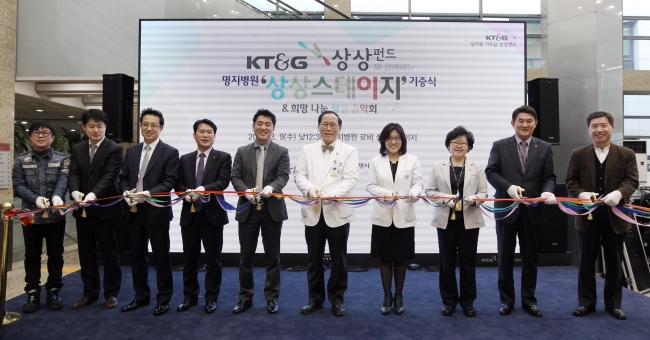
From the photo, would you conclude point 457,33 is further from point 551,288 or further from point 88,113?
point 88,113

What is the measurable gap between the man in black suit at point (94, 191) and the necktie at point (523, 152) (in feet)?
10.5

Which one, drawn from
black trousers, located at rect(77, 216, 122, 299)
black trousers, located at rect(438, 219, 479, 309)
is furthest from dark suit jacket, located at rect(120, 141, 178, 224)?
black trousers, located at rect(438, 219, 479, 309)

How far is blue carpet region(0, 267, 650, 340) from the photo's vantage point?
8.79ft

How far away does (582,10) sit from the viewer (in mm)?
4992

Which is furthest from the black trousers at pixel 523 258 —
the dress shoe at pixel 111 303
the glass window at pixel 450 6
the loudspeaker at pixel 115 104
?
the glass window at pixel 450 6

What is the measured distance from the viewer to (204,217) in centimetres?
315

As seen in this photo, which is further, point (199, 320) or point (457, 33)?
point (457, 33)

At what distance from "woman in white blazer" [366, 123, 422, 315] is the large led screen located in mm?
1563

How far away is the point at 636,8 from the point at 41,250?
10.3m

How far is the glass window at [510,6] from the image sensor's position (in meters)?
7.39

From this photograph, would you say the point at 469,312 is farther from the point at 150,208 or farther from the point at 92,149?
the point at 92,149

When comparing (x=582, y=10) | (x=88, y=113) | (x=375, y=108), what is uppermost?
(x=582, y=10)

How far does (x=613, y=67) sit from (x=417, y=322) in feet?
13.7

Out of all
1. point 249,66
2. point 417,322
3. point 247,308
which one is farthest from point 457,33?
point 247,308
